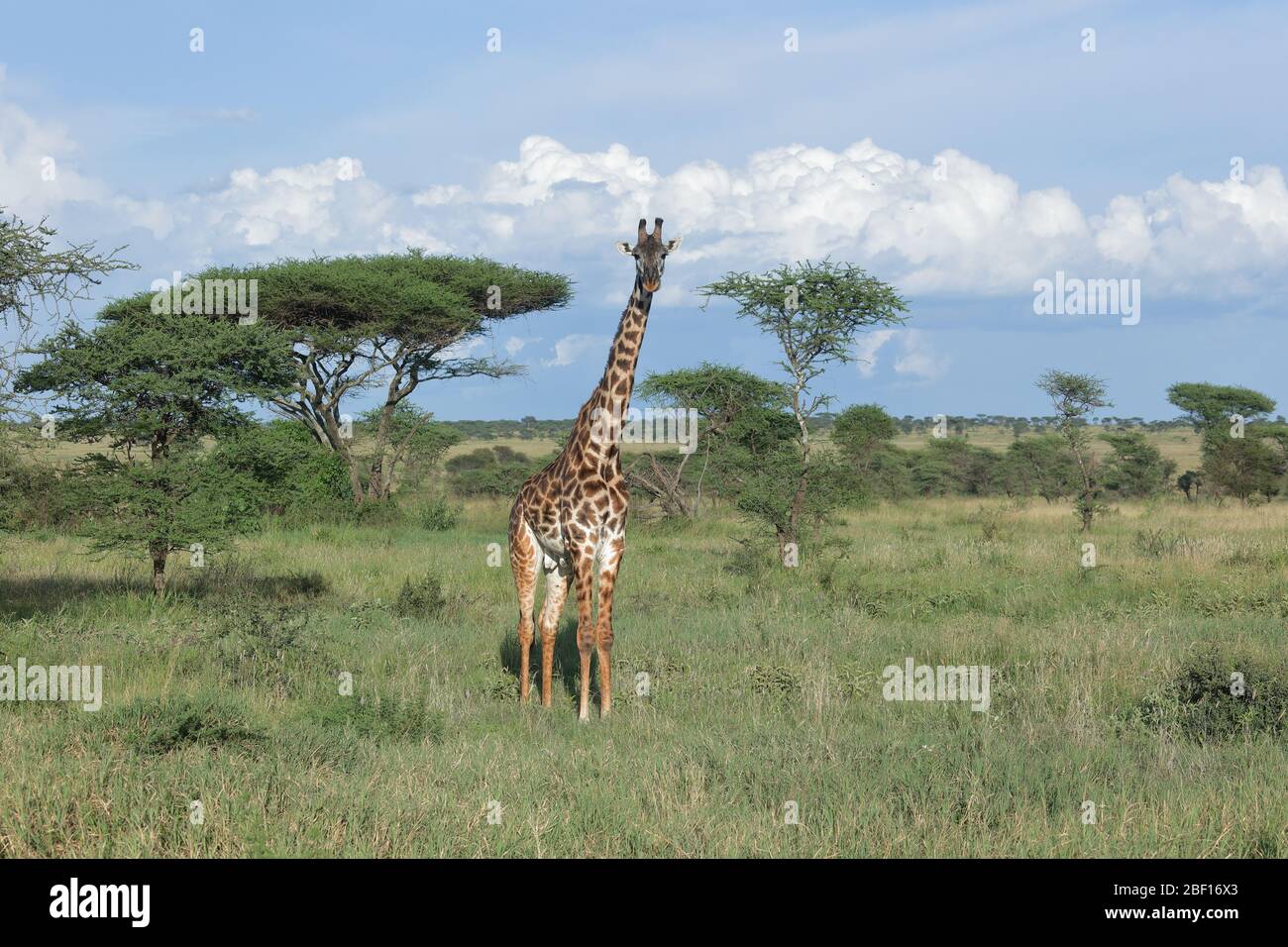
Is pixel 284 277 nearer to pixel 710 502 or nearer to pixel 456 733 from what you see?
pixel 710 502

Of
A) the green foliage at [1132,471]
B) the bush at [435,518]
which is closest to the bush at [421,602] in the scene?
the bush at [435,518]

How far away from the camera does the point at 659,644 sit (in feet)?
33.3

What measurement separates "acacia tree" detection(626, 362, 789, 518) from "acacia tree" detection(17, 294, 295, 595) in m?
14.6

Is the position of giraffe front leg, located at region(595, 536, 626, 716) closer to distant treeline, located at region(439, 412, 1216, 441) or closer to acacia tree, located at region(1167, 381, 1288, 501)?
acacia tree, located at region(1167, 381, 1288, 501)

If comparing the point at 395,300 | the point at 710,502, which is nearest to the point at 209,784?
the point at 395,300

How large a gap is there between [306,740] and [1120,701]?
18.3ft

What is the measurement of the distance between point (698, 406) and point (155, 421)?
17.8m

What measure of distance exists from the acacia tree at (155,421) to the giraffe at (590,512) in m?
5.63

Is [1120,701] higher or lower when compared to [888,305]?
lower

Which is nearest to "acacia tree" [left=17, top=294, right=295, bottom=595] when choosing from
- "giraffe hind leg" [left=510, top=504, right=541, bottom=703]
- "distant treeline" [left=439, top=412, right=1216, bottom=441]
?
"giraffe hind leg" [left=510, top=504, right=541, bottom=703]

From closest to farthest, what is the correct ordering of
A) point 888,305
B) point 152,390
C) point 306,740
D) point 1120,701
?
point 306,740, point 1120,701, point 152,390, point 888,305

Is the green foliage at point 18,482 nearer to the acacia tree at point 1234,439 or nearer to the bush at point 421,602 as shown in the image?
the bush at point 421,602

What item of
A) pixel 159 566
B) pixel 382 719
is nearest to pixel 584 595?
pixel 382 719

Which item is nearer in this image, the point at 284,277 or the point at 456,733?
the point at 456,733
